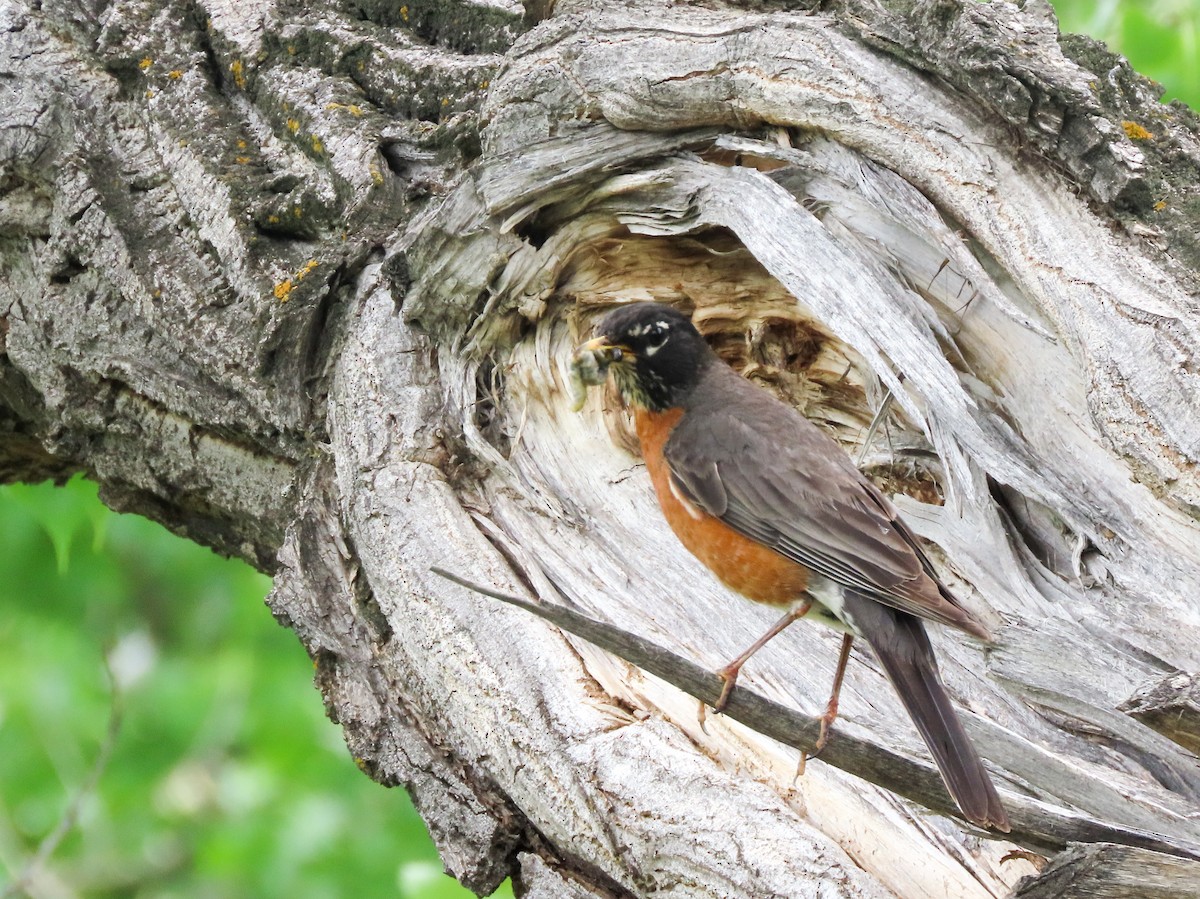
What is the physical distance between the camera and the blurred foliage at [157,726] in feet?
13.7

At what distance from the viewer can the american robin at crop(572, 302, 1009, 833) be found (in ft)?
8.39

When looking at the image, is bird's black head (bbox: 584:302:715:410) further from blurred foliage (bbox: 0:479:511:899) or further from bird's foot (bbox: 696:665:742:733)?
blurred foliage (bbox: 0:479:511:899)

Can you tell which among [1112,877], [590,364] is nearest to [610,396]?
[590,364]

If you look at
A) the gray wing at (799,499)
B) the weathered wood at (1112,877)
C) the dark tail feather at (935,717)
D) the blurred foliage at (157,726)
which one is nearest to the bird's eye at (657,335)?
the gray wing at (799,499)

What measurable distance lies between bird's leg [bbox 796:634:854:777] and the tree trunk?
0.06 metres

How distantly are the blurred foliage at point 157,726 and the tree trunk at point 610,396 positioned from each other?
41 centimetres

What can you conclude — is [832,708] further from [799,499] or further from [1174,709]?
[1174,709]

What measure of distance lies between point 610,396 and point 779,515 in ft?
3.12

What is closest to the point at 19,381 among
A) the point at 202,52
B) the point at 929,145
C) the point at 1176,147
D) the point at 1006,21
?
the point at 202,52

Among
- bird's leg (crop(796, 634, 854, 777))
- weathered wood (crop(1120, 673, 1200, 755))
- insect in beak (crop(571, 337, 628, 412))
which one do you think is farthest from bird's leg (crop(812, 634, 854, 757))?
insect in beak (crop(571, 337, 628, 412))

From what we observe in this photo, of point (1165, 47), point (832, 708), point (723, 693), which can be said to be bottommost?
point (832, 708)

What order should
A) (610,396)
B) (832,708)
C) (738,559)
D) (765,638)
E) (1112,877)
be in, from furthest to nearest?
(610,396)
(738,559)
(765,638)
(832,708)
(1112,877)

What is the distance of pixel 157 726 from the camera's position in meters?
5.09

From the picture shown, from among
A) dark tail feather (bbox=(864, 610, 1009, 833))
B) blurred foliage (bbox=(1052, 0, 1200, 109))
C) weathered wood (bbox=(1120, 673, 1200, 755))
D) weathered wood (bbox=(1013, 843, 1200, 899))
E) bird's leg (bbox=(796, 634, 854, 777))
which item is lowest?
bird's leg (bbox=(796, 634, 854, 777))
